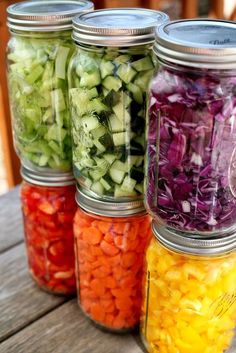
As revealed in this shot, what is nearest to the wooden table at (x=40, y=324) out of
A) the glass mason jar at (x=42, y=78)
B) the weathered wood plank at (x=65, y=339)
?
the weathered wood plank at (x=65, y=339)

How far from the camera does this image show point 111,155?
0.67 m

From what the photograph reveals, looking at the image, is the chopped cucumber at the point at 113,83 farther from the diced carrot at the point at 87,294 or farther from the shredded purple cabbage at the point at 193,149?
the diced carrot at the point at 87,294

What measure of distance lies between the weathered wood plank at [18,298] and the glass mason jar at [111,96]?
0.24 meters

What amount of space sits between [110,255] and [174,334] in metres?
0.14

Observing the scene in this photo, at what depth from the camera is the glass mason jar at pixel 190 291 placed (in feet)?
2.13

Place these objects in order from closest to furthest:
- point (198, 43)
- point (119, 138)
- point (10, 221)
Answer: point (198, 43) → point (119, 138) → point (10, 221)

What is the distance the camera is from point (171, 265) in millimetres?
666

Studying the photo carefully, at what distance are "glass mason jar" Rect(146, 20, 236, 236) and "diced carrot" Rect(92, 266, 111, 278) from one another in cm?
16

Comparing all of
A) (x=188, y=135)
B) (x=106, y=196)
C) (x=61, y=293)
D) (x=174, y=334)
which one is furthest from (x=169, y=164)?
(x=61, y=293)

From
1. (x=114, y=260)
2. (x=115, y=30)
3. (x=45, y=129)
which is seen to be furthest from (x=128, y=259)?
(x=115, y=30)

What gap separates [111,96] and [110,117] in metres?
0.03

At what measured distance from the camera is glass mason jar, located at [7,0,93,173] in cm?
70

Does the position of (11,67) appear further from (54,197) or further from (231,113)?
(231,113)

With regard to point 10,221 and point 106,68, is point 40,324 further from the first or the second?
point 106,68
